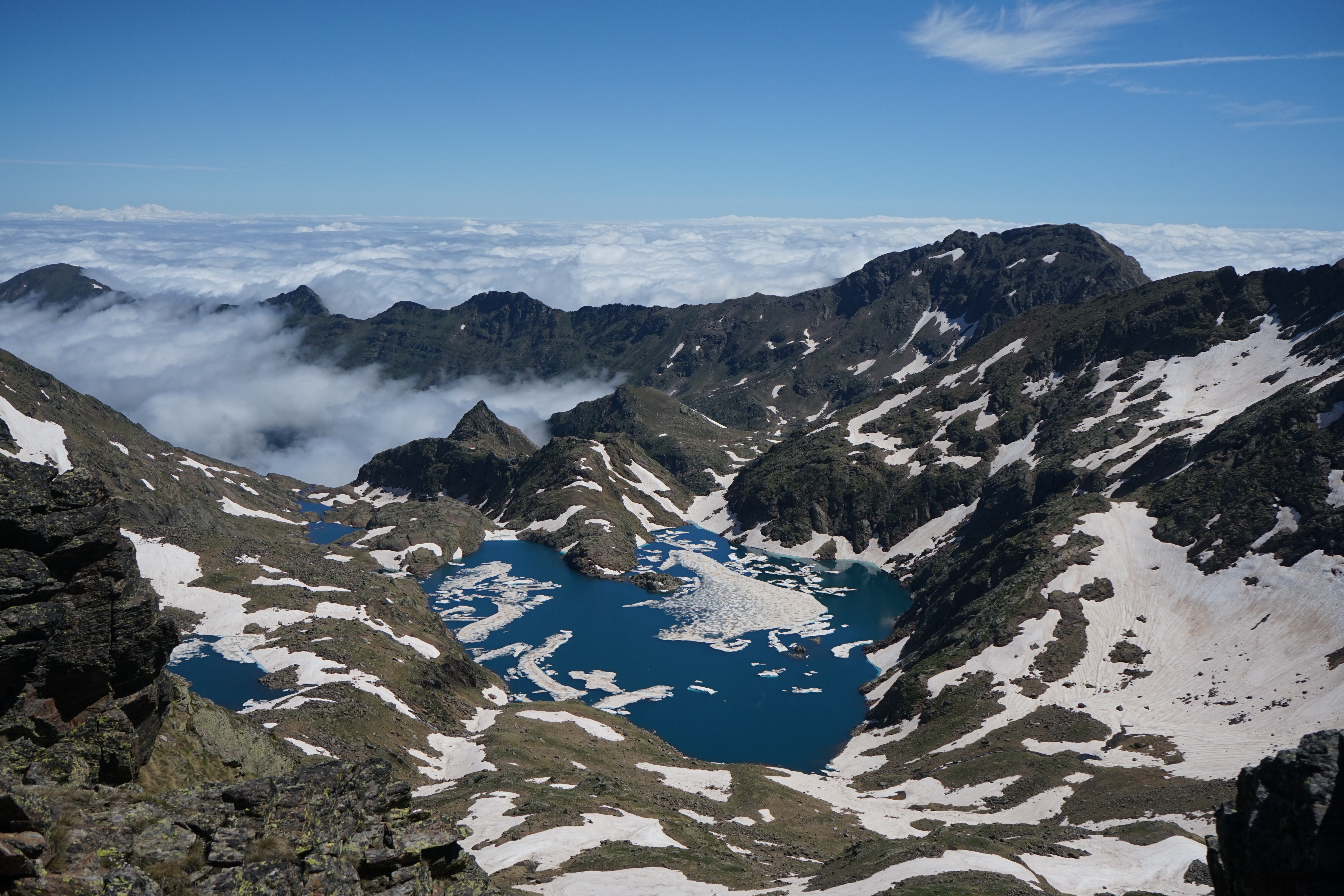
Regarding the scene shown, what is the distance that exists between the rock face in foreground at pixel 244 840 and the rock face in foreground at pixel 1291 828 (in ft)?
73.4

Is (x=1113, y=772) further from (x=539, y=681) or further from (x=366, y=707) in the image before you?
(x=539, y=681)

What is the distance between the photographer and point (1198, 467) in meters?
156

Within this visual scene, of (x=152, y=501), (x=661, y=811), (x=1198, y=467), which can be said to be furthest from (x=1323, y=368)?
(x=152, y=501)

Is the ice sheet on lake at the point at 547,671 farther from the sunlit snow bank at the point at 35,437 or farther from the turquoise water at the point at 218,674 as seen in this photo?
the sunlit snow bank at the point at 35,437

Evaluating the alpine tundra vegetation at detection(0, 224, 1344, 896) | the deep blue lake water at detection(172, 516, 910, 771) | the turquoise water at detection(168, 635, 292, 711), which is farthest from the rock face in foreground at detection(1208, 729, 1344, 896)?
the deep blue lake water at detection(172, 516, 910, 771)

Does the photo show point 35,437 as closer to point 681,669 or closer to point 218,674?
point 218,674

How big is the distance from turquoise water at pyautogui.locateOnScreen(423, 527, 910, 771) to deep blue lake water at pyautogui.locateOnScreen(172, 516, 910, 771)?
0.86 ft

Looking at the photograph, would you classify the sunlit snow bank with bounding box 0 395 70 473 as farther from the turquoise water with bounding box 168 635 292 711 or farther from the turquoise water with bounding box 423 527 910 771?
the turquoise water with bounding box 423 527 910 771

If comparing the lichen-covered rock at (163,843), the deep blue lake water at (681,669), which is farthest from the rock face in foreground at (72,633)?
the deep blue lake water at (681,669)

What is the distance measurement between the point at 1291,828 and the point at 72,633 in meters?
37.0

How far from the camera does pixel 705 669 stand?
154 metres

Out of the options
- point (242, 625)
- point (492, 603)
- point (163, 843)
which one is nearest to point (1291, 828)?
point (163, 843)

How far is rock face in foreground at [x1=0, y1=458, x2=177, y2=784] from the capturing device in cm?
2716

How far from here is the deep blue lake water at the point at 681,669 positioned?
118 m
